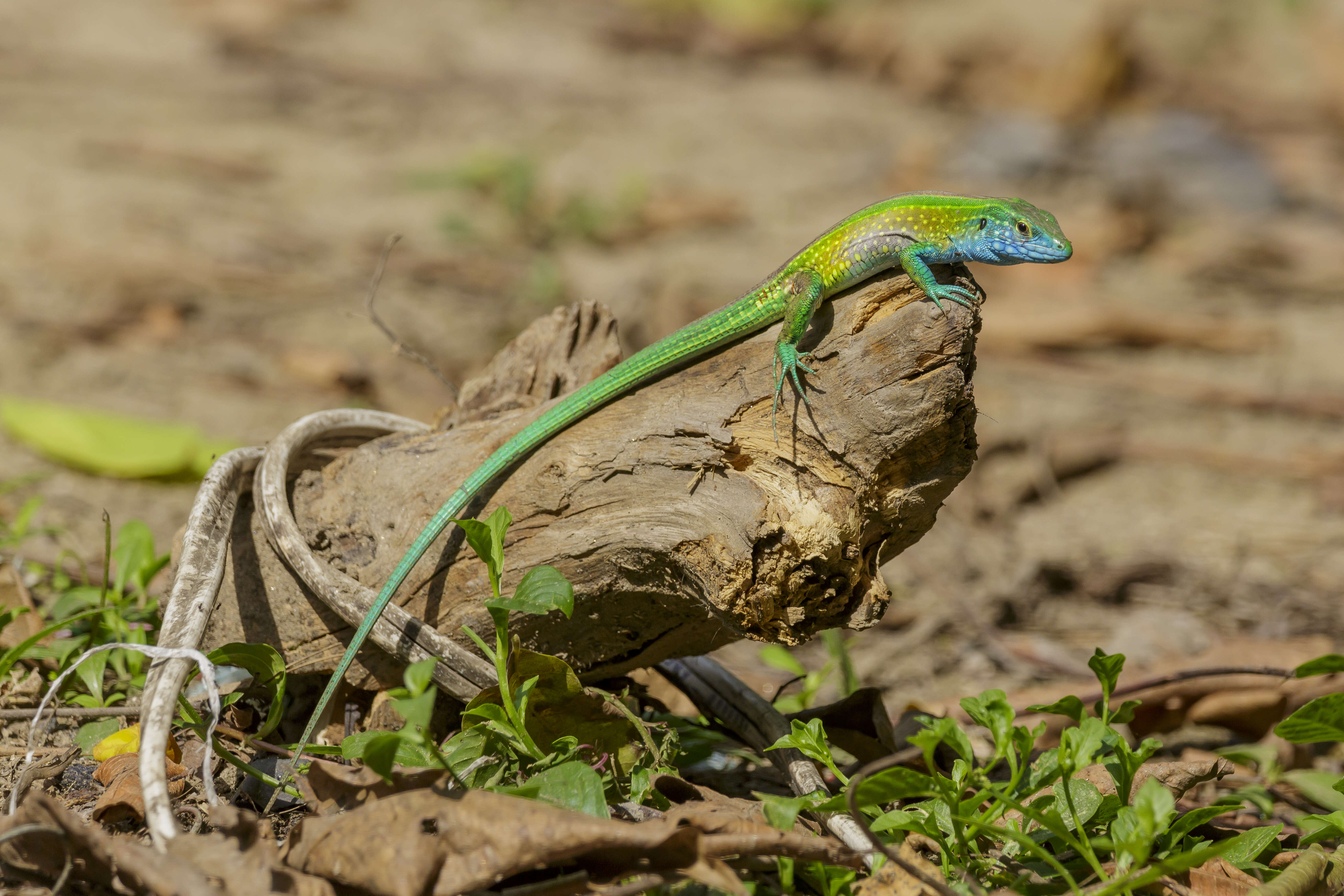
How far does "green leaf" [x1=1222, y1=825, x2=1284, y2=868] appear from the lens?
2.37m

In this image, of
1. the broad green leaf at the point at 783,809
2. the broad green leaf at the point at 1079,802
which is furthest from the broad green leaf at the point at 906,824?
the broad green leaf at the point at 1079,802

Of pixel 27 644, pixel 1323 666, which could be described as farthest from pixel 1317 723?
pixel 27 644

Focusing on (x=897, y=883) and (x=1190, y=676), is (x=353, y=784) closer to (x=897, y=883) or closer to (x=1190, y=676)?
(x=897, y=883)

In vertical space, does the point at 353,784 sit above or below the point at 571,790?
below

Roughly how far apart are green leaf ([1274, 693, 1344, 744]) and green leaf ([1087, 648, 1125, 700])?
0.38 m

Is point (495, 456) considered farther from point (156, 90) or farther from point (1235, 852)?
point (156, 90)

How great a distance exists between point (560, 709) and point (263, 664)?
0.75m

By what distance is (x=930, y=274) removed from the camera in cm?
268

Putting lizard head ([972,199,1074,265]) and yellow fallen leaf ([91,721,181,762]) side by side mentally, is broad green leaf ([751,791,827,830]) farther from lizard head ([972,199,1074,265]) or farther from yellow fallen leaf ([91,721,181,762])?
lizard head ([972,199,1074,265])

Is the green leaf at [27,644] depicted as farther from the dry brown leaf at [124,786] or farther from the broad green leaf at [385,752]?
the broad green leaf at [385,752]

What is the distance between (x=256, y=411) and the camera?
587 cm

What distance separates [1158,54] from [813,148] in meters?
6.01

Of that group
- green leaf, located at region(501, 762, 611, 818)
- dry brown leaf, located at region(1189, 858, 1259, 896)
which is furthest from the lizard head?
green leaf, located at region(501, 762, 611, 818)

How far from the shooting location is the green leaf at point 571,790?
2123 millimetres
